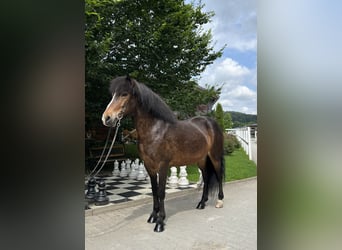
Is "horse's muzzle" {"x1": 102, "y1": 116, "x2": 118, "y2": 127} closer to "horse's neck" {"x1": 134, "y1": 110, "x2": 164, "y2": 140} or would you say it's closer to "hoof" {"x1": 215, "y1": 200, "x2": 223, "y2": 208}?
"horse's neck" {"x1": 134, "y1": 110, "x2": 164, "y2": 140}

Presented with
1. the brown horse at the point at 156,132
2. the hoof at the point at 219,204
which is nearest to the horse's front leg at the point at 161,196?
the brown horse at the point at 156,132

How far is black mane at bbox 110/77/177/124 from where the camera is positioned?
2748 mm

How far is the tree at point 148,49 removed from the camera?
204 inches

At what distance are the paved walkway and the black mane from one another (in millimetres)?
1211

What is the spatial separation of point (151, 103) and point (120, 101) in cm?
37

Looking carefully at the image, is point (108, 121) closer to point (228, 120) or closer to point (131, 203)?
point (131, 203)

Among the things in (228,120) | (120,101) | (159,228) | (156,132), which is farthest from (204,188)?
(228,120)

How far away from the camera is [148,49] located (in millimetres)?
5809

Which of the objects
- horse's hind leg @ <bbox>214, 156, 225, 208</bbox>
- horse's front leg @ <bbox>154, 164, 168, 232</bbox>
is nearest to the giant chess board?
horse's hind leg @ <bbox>214, 156, 225, 208</bbox>
